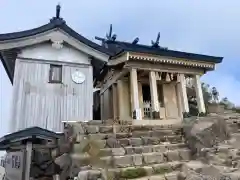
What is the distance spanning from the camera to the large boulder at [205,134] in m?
6.96

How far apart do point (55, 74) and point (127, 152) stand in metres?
5.70

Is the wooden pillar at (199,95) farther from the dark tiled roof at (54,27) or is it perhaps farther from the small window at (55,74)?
the small window at (55,74)

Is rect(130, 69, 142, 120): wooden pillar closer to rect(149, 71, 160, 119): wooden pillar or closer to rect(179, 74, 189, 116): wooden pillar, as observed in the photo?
rect(149, 71, 160, 119): wooden pillar

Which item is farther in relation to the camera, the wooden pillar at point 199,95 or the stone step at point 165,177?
the wooden pillar at point 199,95

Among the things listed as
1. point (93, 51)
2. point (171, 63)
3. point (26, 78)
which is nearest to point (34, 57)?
point (26, 78)

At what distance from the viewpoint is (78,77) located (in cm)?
1058

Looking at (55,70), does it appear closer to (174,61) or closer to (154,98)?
(154,98)

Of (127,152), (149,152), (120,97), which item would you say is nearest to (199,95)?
(120,97)

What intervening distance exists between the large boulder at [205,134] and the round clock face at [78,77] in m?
5.46

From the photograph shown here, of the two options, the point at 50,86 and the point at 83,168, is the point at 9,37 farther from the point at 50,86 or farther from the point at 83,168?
the point at 83,168

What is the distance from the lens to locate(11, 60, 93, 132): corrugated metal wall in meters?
9.30

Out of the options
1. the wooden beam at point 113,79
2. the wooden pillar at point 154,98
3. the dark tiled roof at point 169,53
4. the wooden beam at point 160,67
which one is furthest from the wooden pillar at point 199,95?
the wooden beam at point 113,79

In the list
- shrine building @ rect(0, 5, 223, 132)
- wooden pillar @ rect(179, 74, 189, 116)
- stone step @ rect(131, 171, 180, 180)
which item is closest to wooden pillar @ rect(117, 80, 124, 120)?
shrine building @ rect(0, 5, 223, 132)

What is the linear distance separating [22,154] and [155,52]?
32.9 ft
